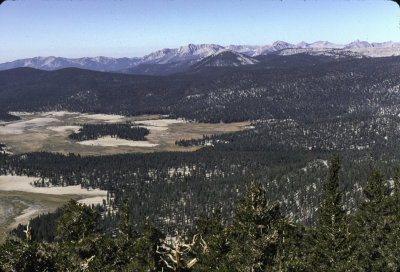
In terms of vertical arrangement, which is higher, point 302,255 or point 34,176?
point 302,255

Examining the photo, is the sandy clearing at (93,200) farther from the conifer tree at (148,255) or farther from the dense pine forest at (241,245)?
the conifer tree at (148,255)

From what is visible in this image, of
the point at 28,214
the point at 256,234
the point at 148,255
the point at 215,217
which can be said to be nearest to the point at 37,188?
the point at 28,214

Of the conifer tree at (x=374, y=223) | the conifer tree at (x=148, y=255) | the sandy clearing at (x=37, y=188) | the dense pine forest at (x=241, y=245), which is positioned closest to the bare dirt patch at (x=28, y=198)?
the sandy clearing at (x=37, y=188)

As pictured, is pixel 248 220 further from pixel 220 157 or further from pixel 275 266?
pixel 220 157

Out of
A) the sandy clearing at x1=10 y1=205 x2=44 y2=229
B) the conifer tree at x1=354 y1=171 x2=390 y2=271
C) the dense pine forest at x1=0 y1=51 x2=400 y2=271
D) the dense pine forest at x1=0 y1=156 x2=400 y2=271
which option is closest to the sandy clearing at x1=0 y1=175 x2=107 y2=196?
the dense pine forest at x1=0 y1=51 x2=400 y2=271

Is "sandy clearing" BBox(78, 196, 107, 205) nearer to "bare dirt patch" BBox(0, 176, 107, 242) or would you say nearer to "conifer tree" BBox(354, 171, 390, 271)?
"bare dirt patch" BBox(0, 176, 107, 242)

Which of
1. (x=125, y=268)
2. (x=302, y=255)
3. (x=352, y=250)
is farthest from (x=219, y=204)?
(x=125, y=268)

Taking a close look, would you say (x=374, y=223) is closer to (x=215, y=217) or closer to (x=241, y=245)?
(x=215, y=217)
